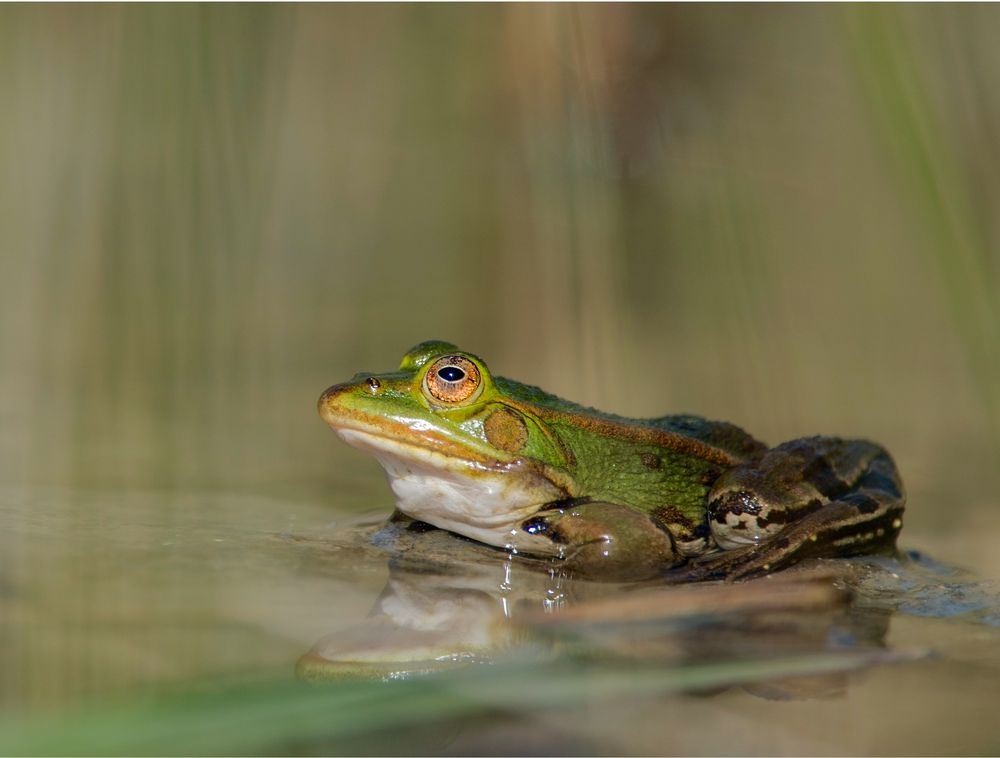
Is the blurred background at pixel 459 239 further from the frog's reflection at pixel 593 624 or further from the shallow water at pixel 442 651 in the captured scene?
the frog's reflection at pixel 593 624

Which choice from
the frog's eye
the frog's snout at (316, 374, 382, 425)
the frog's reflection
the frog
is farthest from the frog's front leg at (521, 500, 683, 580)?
the frog's snout at (316, 374, 382, 425)

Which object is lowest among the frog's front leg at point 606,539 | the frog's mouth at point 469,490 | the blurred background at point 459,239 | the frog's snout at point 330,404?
the frog's front leg at point 606,539

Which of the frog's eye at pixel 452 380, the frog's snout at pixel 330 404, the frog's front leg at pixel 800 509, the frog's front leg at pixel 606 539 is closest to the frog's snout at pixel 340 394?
the frog's snout at pixel 330 404

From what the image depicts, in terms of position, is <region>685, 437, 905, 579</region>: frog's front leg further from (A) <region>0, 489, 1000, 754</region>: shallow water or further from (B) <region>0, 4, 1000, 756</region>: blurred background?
(B) <region>0, 4, 1000, 756</region>: blurred background

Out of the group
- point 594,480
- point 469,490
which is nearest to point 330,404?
point 469,490

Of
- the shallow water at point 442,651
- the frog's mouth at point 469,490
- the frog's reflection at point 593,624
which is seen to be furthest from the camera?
the frog's mouth at point 469,490

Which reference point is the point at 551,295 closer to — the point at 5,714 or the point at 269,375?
the point at 269,375

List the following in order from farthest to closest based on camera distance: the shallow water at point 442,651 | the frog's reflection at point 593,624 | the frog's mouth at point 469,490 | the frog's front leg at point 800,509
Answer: the frog's mouth at point 469,490
the frog's front leg at point 800,509
the frog's reflection at point 593,624
the shallow water at point 442,651

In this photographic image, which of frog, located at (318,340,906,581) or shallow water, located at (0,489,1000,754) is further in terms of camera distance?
frog, located at (318,340,906,581)
